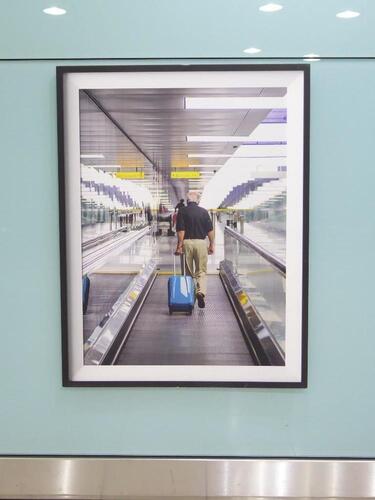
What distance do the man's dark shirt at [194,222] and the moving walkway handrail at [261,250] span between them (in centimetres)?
13

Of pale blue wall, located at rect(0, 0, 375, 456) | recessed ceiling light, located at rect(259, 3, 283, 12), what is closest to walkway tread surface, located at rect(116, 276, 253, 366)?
pale blue wall, located at rect(0, 0, 375, 456)

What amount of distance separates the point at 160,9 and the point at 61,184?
45.7 inches

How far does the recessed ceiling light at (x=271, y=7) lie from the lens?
3.00 metres

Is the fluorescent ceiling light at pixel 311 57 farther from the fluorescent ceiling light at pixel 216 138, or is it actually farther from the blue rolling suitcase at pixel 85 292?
the blue rolling suitcase at pixel 85 292

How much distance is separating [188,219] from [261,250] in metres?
0.48

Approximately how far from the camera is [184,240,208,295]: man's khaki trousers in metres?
3.17

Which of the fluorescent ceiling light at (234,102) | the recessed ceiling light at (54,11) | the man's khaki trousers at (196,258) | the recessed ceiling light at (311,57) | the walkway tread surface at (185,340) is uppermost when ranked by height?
the recessed ceiling light at (54,11)

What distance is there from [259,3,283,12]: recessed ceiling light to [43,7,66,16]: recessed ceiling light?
3.77 ft

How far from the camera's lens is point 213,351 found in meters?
3.14

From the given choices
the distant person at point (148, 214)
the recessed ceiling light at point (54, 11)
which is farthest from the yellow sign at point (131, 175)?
the recessed ceiling light at point (54, 11)

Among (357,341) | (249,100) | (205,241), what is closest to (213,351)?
(205,241)

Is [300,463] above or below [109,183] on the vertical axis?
below

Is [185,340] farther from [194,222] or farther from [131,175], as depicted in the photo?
[131,175]

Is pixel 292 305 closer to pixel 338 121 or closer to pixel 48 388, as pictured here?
pixel 338 121
